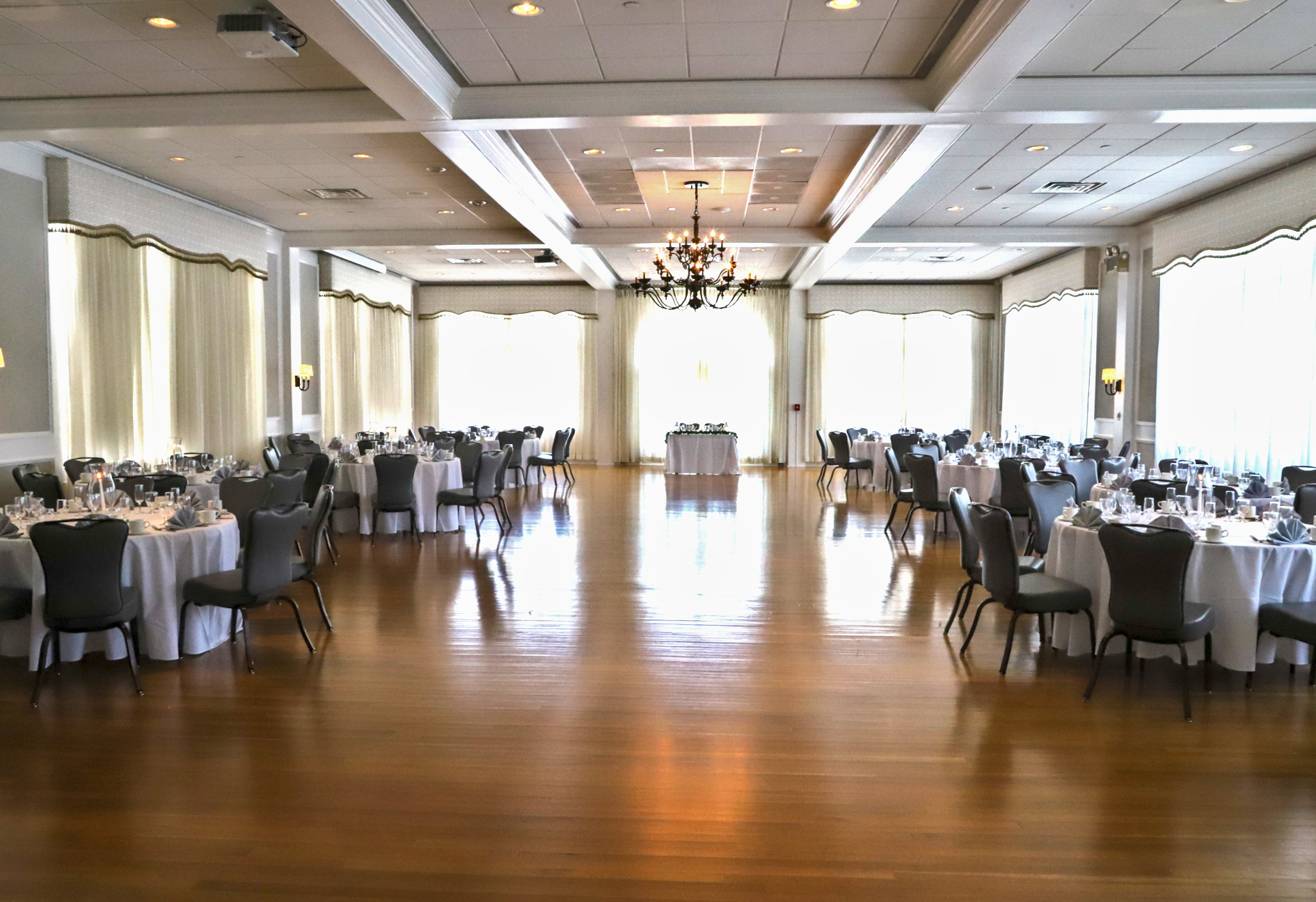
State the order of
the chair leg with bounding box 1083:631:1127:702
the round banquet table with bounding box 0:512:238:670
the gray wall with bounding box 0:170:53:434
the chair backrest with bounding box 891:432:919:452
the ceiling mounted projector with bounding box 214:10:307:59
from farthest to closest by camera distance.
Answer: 1. the chair backrest with bounding box 891:432:919:452
2. the gray wall with bounding box 0:170:53:434
3. the ceiling mounted projector with bounding box 214:10:307:59
4. the round banquet table with bounding box 0:512:238:670
5. the chair leg with bounding box 1083:631:1127:702

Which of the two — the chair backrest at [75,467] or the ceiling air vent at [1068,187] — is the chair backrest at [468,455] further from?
the ceiling air vent at [1068,187]

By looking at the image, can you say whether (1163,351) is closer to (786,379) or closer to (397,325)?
(786,379)

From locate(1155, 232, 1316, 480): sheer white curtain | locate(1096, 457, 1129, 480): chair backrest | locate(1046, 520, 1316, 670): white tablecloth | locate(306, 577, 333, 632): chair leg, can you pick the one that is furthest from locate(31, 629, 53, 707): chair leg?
locate(1155, 232, 1316, 480): sheer white curtain

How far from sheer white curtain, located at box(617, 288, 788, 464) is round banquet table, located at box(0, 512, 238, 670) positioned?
542 inches

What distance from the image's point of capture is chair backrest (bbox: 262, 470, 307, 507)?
7320 mm

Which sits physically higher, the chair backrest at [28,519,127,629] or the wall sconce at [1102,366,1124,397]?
the wall sconce at [1102,366,1124,397]

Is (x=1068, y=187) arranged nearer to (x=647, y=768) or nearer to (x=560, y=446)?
(x=560, y=446)

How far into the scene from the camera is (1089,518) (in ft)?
17.8

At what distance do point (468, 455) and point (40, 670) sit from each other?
21.7 ft

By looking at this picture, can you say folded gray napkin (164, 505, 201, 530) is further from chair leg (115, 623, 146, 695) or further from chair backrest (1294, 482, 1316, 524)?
chair backrest (1294, 482, 1316, 524)

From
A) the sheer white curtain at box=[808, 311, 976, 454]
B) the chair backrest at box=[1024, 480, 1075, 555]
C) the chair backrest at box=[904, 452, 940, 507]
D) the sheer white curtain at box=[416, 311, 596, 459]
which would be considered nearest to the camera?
the chair backrest at box=[1024, 480, 1075, 555]

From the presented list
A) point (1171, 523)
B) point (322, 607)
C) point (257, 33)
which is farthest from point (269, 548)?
point (1171, 523)

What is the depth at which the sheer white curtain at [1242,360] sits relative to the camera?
8867 mm

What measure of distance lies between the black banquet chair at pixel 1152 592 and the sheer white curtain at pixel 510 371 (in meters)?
15.1
